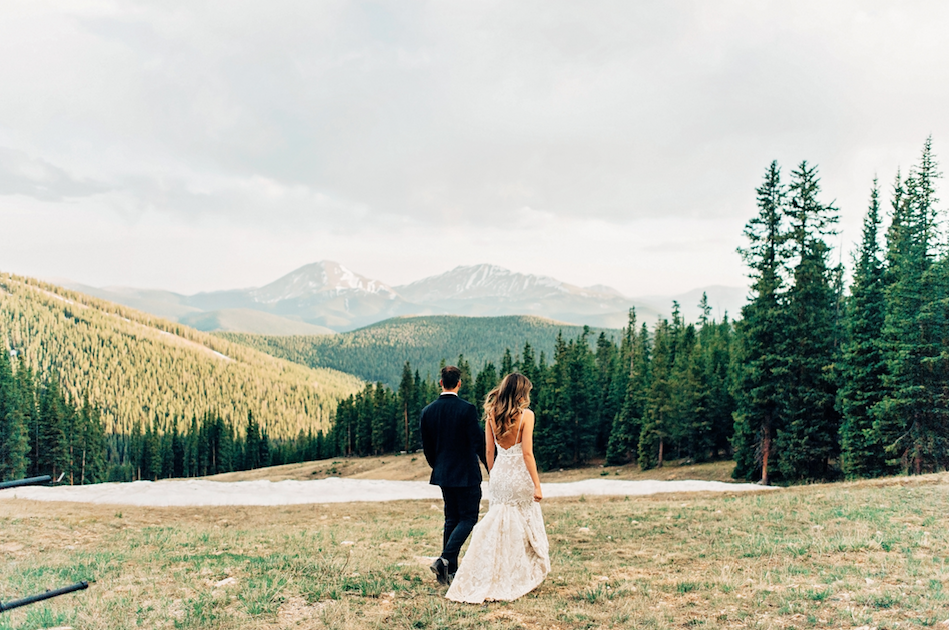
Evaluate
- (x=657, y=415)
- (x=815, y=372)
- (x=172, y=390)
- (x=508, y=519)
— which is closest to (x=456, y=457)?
(x=508, y=519)

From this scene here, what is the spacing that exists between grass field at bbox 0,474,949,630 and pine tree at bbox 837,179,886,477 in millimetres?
13467

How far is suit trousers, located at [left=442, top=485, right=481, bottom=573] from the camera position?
743 cm

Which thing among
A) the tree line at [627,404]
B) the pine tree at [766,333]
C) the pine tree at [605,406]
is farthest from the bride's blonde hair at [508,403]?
the pine tree at [605,406]

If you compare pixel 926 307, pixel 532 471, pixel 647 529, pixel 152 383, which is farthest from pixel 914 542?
pixel 152 383

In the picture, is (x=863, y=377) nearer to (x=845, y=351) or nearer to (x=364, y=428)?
(x=845, y=351)

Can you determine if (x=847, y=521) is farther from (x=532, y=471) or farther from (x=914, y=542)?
(x=532, y=471)

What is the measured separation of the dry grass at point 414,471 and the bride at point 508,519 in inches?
1246

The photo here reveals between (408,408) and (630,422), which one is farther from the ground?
(630,422)

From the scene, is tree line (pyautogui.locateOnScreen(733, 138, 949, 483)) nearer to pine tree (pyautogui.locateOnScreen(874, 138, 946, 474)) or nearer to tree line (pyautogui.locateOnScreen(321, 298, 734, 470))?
pine tree (pyautogui.locateOnScreen(874, 138, 946, 474))

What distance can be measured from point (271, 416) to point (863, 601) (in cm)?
17231

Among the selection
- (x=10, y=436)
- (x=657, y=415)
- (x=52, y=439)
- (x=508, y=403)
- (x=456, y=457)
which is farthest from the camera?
(x=52, y=439)

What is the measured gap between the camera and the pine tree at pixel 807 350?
2683cm

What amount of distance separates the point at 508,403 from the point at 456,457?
1104 millimetres

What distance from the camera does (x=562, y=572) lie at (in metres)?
8.46
